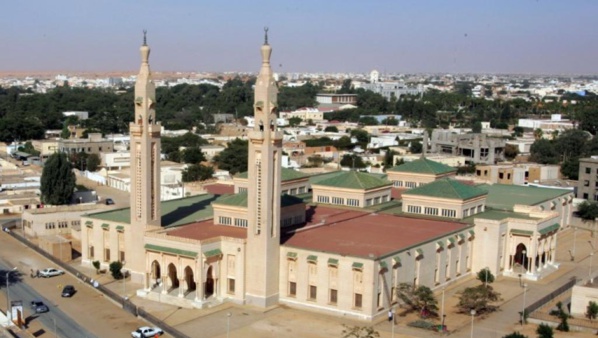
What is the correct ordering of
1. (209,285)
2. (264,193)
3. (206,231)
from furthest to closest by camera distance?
(206,231), (209,285), (264,193)

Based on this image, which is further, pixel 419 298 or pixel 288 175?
pixel 288 175

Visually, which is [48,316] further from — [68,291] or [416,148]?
[416,148]

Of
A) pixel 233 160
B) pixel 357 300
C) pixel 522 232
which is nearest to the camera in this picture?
pixel 357 300

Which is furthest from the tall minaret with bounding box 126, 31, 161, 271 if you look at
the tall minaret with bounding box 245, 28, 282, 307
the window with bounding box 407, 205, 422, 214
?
the window with bounding box 407, 205, 422, 214

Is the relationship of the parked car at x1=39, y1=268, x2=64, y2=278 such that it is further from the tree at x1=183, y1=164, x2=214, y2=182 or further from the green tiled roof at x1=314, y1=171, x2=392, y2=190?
the tree at x1=183, y1=164, x2=214, y2=182

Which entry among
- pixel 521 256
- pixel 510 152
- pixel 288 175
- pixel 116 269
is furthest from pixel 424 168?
pixel 510 152

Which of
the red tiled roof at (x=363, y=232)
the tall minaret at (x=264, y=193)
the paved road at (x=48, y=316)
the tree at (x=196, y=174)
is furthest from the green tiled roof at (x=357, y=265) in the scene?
the tree at (x=196, y=174)
